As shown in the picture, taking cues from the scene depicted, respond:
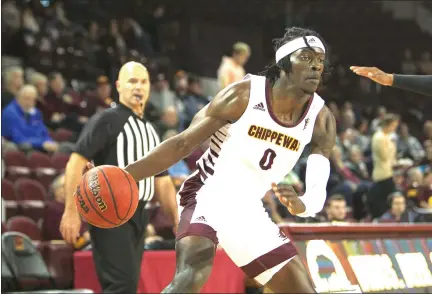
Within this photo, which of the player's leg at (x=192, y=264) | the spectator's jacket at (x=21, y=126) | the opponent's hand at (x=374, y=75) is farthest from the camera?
the spectator's jacket at (x=21, y=126)

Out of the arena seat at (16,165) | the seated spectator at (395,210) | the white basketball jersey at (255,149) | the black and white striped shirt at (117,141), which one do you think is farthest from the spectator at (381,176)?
the white basketball jersey at (255,149)

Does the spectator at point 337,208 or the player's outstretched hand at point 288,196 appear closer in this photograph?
the player's outstretched hand at point 288,196

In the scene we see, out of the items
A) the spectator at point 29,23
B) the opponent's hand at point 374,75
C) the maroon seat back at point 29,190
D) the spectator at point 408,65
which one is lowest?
the maroon seat back at point 29,190

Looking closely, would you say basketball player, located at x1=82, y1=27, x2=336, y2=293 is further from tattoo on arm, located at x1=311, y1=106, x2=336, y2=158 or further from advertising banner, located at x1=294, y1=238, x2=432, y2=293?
advertising banner, located at x1=294, y1=238, x2=432, y2=293

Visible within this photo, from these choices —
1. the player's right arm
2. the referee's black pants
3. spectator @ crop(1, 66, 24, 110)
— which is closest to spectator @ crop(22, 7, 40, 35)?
spectator @ crop(1, 66, 24, 110)

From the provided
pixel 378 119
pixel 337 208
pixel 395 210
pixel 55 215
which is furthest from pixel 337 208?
pixel 378 119

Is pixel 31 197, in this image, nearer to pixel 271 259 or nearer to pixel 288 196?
pixel 271 259

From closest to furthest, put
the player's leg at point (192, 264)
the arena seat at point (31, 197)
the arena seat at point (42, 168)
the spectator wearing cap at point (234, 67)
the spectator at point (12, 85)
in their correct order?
the player's leg at point (192, 264)
the arena seat at point (31, 197)
the arena seat at point (42, 168)
the spectator wearing cap at point (234, 67)
the spectator at point (12, 85)

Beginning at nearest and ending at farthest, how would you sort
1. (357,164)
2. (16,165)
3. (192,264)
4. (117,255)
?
(192,264), (117,255), (16,165), (357,164)

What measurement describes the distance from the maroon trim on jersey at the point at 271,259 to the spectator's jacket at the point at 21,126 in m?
6.22

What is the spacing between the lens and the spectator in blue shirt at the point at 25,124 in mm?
9716

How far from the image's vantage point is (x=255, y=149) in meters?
4.07

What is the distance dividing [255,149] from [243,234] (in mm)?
422

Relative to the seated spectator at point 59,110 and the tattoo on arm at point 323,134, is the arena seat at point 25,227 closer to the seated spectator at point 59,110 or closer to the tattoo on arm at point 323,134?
the seated spectator at point 59,110
